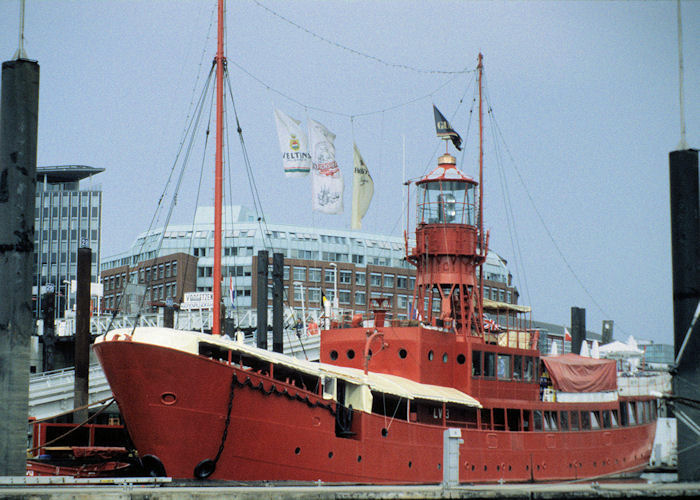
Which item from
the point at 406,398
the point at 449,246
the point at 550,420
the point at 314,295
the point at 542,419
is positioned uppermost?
the point at 449,246

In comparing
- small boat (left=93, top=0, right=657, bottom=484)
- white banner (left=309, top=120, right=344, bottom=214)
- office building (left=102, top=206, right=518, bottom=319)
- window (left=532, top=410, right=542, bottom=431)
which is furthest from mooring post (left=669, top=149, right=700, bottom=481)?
office building (left=102, top=206, right=518, bottom=319)

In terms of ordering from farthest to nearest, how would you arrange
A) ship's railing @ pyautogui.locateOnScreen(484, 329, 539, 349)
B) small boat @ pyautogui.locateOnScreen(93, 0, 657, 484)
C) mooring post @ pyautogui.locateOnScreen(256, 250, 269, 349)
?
mooring post @ pyautogui.locateOnScreen(256, 250, 269, 349) → ship's railing @ pyautogui.locateOnScreen(484, 329, 539, 349) → small boat @ pyautogui.locateOnScreen(93, 0, 657, 484)

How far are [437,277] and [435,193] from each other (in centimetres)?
341

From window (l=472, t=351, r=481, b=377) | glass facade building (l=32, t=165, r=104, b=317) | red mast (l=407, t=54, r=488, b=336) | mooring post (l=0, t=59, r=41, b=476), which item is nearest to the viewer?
mooring post (l=0, t=59, r=41, b=476)

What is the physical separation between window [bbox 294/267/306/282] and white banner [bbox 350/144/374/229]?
69.6 m

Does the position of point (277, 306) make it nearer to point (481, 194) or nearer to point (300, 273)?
point (481, 194)

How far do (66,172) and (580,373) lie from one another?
10116cm

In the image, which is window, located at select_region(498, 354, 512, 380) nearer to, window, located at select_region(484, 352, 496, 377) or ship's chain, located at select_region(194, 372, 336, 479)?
window, located at select_region(484, 352, 496, 377)

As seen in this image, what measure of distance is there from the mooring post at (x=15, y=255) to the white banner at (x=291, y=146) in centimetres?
1753

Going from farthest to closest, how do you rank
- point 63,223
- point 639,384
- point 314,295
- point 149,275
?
Result: point 63,223 < point 149,275 < point 314,295 < point 639,384

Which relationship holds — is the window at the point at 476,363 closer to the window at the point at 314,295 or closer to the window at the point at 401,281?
the window at the point at 314,295

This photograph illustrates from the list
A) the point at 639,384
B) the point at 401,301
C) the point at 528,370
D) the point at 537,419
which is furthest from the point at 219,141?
the point at 401,301

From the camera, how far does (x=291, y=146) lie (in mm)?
33094

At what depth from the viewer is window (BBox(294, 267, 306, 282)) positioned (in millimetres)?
106688
